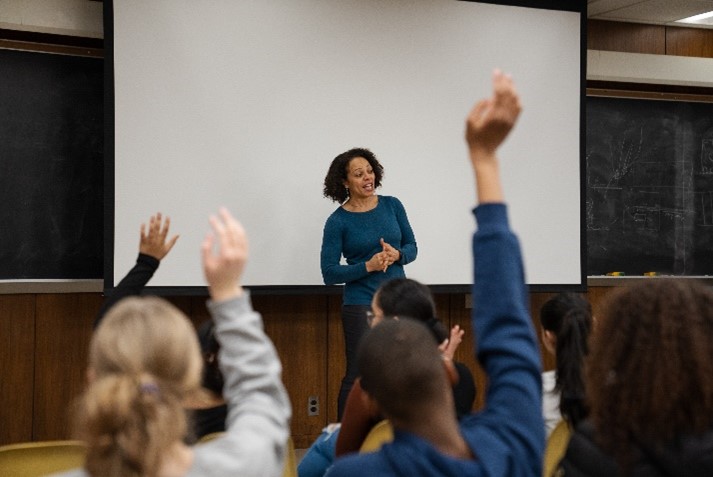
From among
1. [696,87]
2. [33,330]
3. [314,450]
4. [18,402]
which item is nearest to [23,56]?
[33,330]

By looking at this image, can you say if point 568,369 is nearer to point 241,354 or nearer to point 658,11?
point 241,354

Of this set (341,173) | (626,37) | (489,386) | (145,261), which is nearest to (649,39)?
(626,37)

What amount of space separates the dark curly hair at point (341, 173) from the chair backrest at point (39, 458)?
269 centimetres

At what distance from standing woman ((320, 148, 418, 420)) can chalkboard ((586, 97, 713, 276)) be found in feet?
6.43

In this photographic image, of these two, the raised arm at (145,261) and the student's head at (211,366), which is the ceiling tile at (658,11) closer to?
the raised arm at (145,261)

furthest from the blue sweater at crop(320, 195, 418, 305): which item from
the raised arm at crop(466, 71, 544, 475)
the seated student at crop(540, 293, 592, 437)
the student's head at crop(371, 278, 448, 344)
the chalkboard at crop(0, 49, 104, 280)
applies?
the raised arm at crop(466, 71, 544, 475)

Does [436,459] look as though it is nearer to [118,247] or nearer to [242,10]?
[118,247]

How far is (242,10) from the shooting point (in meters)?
4.67

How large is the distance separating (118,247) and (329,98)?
1.40m

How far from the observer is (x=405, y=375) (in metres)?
1.19

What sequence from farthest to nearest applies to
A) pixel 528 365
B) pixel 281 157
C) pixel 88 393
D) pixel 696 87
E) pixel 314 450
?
pixel 696 87 < pixel 281 157 < pixel 314 450 < pixel 528 365 < pixel 88 393

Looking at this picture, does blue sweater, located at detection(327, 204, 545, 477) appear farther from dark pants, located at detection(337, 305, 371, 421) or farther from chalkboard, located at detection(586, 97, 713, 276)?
chalkboard, located at detection(586, 97, 713, 276)

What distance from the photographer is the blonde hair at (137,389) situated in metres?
1.05

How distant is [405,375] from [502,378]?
130 mm
